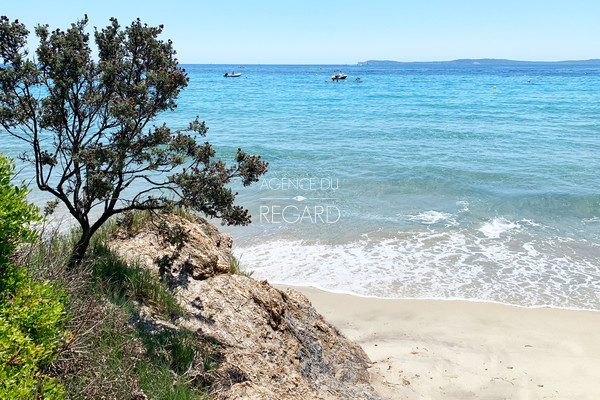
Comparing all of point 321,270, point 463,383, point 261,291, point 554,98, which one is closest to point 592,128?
point 554,98

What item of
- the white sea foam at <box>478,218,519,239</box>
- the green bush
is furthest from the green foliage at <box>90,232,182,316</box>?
the white sea foam at <box>478,218,519,239</box>

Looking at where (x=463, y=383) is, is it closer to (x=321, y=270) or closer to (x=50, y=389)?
(x=321, y=270)

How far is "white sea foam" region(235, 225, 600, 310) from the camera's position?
412 inches

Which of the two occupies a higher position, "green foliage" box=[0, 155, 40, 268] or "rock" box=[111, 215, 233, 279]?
"green foliage" box=[0, 155, 40, 268]

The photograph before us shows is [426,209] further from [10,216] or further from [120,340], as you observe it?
[10,216]

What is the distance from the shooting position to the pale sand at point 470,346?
7242mm

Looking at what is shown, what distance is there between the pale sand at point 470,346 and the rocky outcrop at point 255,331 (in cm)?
87

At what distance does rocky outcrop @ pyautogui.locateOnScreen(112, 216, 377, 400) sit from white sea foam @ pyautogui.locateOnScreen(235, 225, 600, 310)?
3.46 m

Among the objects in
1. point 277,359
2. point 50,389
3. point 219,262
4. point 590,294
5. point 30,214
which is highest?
point 30,214

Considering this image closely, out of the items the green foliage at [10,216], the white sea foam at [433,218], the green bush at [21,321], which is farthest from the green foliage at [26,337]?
the white sea foam at [433,218]

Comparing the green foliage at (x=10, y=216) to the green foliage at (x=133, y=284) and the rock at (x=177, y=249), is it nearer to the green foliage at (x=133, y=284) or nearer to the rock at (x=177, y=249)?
the green foliage at (x=133, y=284)

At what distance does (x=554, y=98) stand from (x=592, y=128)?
74.5ft

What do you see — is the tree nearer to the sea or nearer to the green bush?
the green bush

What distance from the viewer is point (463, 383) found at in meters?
7.38
